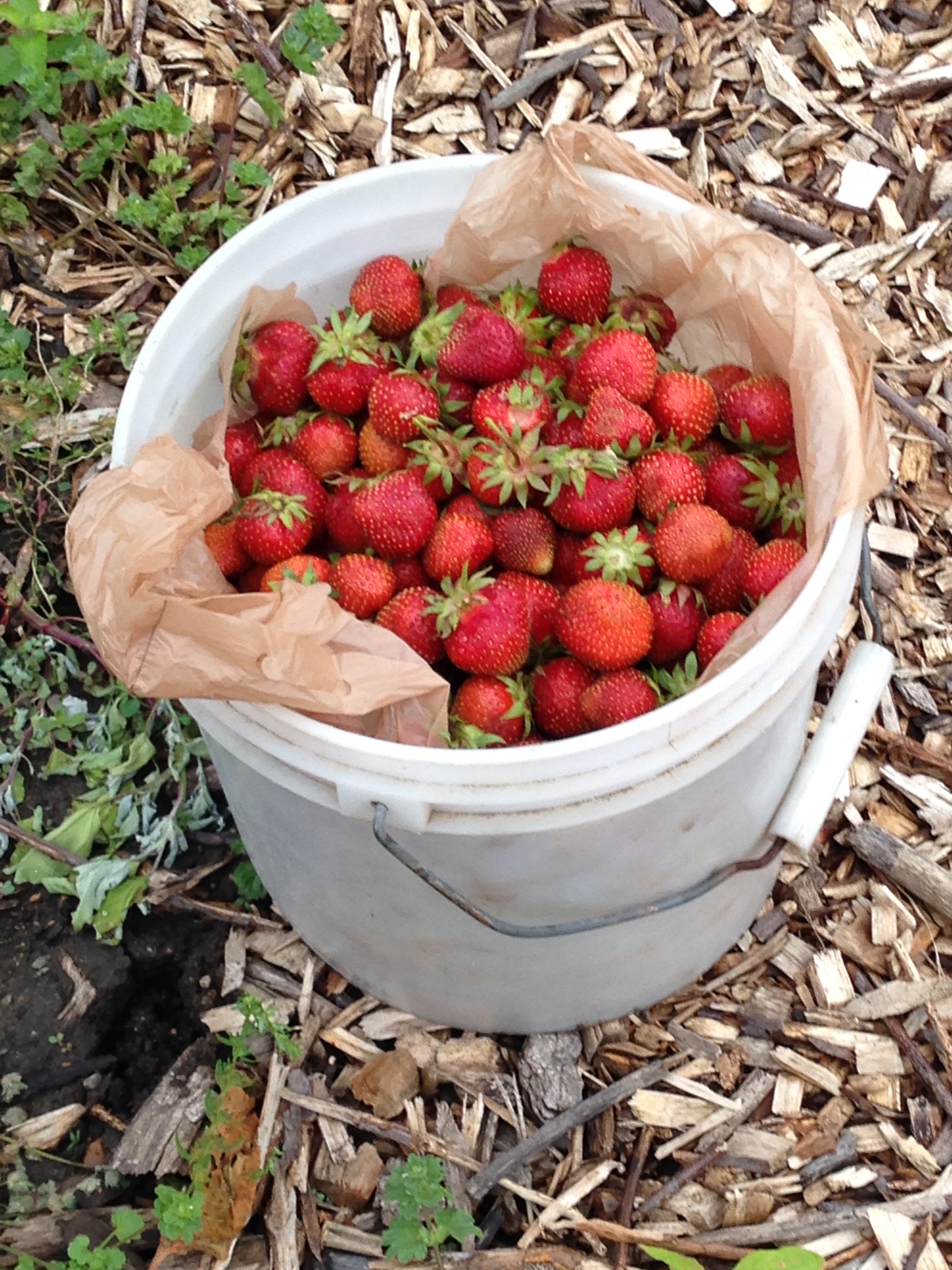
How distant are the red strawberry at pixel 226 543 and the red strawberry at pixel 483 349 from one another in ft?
1.02

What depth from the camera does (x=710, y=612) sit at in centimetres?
129

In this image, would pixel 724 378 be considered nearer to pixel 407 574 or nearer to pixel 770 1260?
pixel 407 574

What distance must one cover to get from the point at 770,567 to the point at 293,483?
1.71ft

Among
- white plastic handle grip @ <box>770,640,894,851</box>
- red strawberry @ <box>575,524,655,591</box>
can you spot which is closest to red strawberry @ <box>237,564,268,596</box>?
red strawberry @ <box>575,524,655,591</box>

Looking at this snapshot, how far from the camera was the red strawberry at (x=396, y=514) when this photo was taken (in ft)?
4.16

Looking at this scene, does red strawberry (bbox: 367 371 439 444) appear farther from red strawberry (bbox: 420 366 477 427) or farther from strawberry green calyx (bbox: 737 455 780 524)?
strawberry green calyx (bbox: 737 455 780 524)

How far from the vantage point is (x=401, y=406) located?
1327 millimetres

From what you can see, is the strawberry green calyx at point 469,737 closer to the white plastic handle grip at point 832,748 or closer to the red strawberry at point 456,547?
the red strawberry at point 456,547

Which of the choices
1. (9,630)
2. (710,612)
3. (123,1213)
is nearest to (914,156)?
(710,612)

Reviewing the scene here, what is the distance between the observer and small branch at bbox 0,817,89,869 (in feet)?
5.28

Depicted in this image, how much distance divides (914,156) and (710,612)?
1.22m

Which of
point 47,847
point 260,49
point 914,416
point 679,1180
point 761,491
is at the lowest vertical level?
point 679,1180

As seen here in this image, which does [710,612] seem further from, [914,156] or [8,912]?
[914,156]

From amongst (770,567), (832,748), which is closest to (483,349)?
(770,567)
